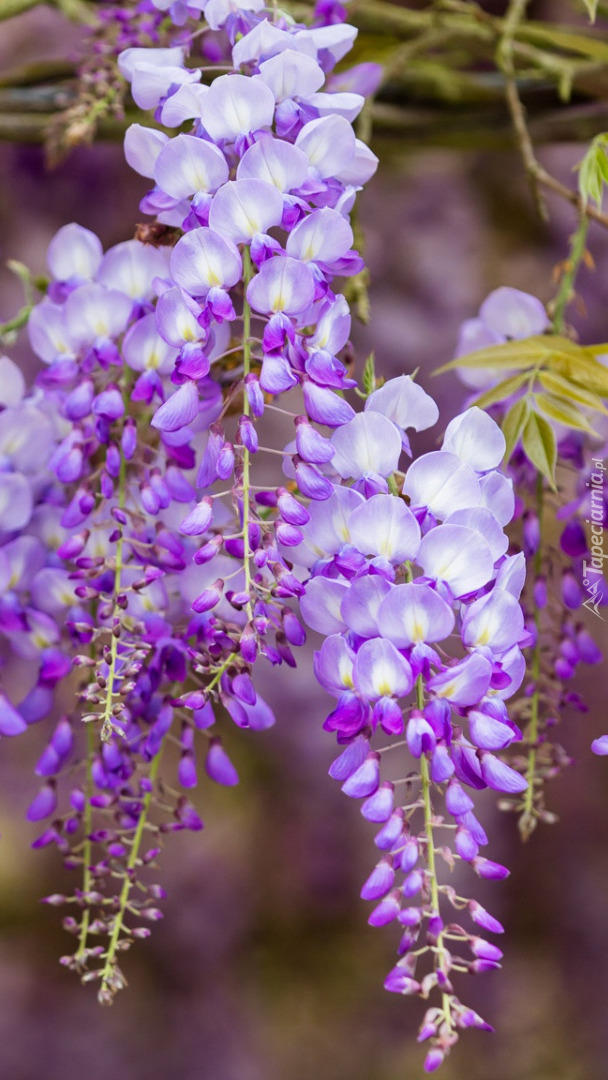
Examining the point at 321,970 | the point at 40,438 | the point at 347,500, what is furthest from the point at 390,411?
the point at 321,970

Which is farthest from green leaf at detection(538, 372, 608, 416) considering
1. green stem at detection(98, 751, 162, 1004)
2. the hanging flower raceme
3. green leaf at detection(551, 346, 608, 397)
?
green stem at detection(98, 751, 162, 1004)

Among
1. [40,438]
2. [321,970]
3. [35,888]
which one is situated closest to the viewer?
[40,438]

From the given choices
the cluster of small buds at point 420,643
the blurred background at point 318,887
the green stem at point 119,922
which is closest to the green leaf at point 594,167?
the cluster of small buds at point 420,643

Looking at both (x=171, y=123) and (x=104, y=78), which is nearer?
(x=171, y=123)

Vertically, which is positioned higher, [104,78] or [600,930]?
[104,78]

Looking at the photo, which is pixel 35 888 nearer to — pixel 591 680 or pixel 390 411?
pixel 591 680

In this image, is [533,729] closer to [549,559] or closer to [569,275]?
[549,559]

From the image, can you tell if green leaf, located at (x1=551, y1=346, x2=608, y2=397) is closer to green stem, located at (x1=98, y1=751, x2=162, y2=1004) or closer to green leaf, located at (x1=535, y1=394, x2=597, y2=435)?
green leaf, located at (x1=535, y1=394, x2=597, y2=435)

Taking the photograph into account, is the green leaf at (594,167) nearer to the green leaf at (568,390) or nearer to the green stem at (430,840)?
the green leaf at (568,390)
